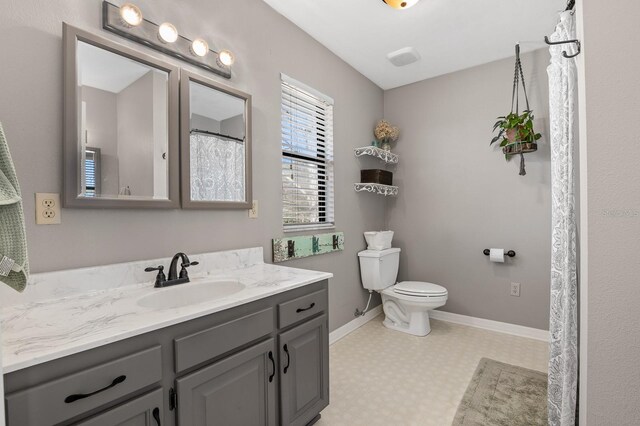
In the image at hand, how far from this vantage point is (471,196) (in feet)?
9.84

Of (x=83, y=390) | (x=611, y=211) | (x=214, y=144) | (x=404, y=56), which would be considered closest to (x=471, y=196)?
(x=404, y=56)

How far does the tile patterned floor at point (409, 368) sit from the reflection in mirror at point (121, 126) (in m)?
1.61

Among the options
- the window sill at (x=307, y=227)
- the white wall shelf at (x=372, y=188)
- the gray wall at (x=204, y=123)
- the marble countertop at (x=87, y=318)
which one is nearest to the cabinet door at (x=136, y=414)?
the marble countertop at (x=87, y=318)

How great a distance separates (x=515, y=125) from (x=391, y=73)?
1294 mm

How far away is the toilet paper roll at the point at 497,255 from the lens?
109 inches

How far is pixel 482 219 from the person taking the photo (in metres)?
2.94

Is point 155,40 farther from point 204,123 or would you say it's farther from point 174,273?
point 174,273

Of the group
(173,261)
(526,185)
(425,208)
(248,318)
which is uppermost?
(526,185)

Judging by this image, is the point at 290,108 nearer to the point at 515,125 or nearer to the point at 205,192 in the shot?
the point at 205,192

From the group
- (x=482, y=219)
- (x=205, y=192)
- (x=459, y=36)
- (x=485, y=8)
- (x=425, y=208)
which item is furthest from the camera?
(x=425, y=208)

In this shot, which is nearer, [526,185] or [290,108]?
[290,108]

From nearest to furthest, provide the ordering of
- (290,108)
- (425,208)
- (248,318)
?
(248,318) < (290,108) < (425,208)

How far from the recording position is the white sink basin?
1.33 metres

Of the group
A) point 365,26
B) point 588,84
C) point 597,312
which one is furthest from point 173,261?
point 365,26
